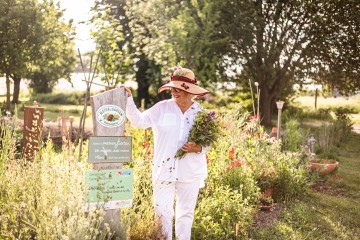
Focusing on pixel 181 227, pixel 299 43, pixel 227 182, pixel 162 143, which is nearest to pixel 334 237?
pixel 227 182

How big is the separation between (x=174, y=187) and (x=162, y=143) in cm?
42

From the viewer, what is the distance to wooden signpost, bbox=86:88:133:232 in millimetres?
3799

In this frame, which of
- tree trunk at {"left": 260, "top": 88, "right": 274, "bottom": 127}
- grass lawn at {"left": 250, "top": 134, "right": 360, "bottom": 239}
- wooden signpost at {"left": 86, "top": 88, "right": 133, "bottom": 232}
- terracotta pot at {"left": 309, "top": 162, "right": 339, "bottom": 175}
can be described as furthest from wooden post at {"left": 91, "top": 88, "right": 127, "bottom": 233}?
tree trunk at {"left": 260, "top": 88, "right": 274, "bottom": 127}

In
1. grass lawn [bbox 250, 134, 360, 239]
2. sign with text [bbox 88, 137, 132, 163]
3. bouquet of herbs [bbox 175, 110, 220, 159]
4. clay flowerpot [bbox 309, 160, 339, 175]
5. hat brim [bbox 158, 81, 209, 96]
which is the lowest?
grass lawn [bbox 250, 134, 360, 239]

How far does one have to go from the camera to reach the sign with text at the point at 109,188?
12.4ft

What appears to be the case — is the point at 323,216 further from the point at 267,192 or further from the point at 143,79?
the point at 143,79

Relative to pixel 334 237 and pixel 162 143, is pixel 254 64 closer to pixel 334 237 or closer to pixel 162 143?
pixel 334 237

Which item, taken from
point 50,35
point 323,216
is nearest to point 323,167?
point 323,216

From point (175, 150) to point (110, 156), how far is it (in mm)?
582

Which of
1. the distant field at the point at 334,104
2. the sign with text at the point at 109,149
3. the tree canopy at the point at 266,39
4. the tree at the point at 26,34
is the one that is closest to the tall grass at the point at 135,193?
the sign with text at the point at 109,149

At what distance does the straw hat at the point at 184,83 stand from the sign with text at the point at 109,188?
843 millimetres

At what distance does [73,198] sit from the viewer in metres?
3.60

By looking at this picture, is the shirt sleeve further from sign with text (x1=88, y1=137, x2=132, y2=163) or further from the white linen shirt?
sign with text (x1=88, y1=137, x2=132, y2=163)

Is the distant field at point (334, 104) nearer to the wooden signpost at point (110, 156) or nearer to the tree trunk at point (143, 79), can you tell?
the tree trunk at point (143, 79)
